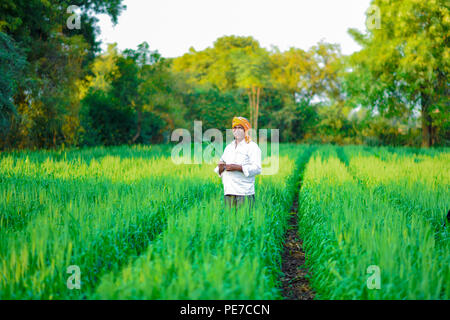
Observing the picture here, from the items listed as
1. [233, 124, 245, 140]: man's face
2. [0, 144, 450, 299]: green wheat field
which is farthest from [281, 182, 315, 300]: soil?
[233, 124, 245, 140]: man's face

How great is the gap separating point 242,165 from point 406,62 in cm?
1787

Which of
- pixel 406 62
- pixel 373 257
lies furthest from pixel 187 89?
pixel 373 257

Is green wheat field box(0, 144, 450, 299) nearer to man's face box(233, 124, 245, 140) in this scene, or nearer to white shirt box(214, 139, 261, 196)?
white shirt box(214, 139, 261, 196)

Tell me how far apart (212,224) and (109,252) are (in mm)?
1094

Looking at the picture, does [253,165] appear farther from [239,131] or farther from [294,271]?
[294,271]

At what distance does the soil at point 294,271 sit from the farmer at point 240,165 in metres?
0.97

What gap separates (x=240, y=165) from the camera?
4.20 m

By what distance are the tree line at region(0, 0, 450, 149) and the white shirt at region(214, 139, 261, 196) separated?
27.4 ft

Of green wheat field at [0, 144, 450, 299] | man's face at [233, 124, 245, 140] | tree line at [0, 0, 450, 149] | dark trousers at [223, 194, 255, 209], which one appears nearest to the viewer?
green wheat field at [0, 144, 450, 299]

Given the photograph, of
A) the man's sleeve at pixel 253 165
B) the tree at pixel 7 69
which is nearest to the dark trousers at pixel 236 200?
the man's sleeve at pixel 253 165

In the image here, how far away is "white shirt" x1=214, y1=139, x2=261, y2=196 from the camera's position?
4.22m

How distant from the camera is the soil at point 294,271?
3.74 m

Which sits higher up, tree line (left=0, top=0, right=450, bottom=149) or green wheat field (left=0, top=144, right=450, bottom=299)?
tree line (left=0, top=0, right=450, bottom=149)
